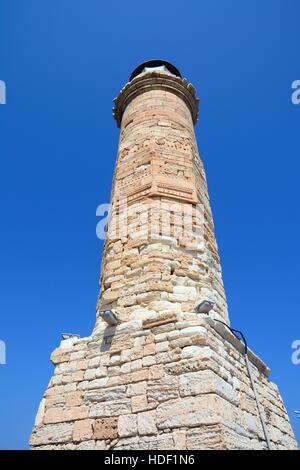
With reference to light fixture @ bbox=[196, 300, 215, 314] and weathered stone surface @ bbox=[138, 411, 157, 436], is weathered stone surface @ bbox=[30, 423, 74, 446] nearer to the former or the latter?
weathered stone surface @ bbox=[138, 411, 157, 436]

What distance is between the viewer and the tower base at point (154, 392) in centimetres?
302

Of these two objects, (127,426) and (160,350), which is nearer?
(127,426)

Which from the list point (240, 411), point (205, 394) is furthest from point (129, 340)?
point (240, 411)

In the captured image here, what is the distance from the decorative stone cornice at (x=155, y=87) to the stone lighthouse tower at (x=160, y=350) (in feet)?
7.50

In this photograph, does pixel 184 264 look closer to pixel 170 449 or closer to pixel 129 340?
pixel 129 340

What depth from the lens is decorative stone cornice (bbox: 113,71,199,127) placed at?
7.99m

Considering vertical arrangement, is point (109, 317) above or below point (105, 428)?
above

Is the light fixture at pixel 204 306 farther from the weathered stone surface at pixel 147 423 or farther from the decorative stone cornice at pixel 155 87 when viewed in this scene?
the decorative stone cornice at pixel 155 87

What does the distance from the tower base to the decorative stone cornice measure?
6063mm

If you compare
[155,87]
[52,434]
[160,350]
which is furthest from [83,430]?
[155,87]

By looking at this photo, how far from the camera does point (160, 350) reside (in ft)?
11.9

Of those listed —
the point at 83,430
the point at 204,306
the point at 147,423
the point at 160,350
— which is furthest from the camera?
the point at 204,306

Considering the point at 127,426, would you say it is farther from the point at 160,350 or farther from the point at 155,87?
the point at 155,87

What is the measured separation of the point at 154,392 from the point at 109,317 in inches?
44.5
